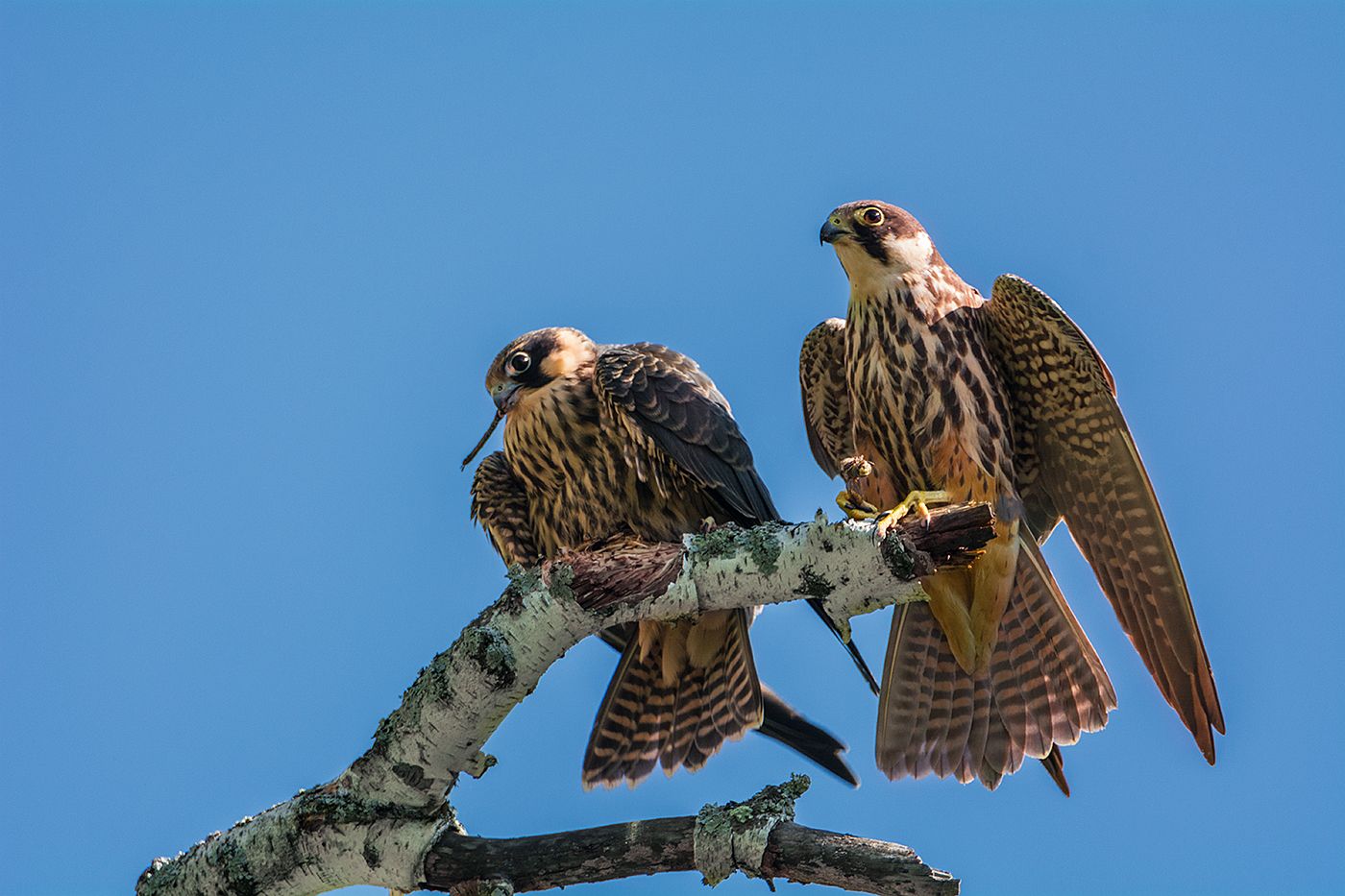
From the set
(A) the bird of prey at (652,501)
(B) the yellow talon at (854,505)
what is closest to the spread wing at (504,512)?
(A) the bird of prey at (652,501)

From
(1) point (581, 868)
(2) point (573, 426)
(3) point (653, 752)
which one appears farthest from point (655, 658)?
(1) point (581, 868)

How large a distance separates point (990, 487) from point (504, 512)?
195cm

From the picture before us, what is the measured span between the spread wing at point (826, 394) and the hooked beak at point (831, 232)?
16.2 inches

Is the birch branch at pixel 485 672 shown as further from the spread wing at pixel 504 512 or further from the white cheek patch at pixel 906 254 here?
the spread wing at pixel 504 512

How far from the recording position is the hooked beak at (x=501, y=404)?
5.18m

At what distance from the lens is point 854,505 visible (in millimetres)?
4406

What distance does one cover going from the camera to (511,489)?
17.6 ft

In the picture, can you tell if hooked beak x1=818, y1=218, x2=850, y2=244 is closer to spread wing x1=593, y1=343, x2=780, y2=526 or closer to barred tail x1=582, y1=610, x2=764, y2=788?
spread wing x1=593, y1=343, x2=780, y2=526

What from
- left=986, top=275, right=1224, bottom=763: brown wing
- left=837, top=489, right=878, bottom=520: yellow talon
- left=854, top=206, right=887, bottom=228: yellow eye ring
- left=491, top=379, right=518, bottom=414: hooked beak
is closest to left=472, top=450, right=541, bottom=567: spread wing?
left=491, top=379, right=518, bottom=414: hooked beak

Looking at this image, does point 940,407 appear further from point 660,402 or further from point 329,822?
point 329,822

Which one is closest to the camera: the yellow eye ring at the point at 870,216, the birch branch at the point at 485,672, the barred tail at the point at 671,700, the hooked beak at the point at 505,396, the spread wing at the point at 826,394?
the birch branch at the point at 485,672

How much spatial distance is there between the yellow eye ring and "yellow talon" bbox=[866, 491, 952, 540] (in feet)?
3.18

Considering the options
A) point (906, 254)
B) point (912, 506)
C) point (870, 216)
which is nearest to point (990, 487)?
point (912, 506)

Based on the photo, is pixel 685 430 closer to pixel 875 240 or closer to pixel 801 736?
pixel 875 240
